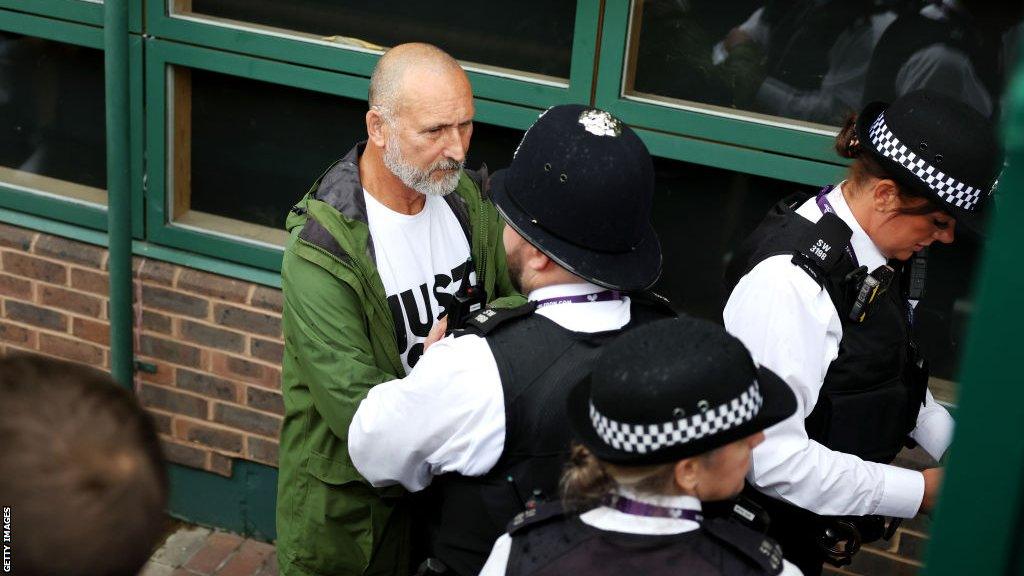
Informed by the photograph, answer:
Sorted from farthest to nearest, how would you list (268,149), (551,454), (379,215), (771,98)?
(268,149), (771,98), (379,215), (551,454)

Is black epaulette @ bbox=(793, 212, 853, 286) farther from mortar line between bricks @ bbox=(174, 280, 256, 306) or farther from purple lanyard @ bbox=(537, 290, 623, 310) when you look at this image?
mortar line between bricks @ bbox=(174, 280, 256, 306)

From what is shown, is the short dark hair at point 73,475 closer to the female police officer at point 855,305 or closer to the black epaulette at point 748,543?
the black epaulette at point 748,543

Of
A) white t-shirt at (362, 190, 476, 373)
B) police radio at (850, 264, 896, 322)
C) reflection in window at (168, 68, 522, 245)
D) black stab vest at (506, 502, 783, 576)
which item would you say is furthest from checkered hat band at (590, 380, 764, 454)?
reflection in window at (168, 68, 522, 245)

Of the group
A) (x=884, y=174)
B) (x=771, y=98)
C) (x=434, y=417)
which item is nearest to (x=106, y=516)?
(x=434, y=417)

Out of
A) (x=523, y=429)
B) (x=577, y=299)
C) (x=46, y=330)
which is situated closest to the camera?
(x=523, y=429)

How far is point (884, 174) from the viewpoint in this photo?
2.67 meters

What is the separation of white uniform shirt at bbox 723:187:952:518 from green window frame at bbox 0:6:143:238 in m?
2.47

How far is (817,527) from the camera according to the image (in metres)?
2.86

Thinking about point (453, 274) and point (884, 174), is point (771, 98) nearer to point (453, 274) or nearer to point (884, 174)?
point (884, 174)

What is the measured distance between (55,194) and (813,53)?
2852 mm

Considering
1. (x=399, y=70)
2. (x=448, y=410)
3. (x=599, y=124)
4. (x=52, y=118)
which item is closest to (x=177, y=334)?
(x=52, y=118)

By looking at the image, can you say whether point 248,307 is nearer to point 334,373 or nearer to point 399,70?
point 399,70

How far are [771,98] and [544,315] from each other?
1.49 m

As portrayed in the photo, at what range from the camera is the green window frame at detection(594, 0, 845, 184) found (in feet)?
11.2
